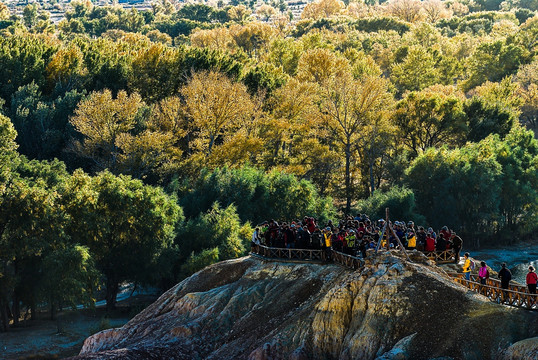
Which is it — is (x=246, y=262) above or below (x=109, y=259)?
above

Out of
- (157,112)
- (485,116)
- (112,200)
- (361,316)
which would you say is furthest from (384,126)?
(361,316)

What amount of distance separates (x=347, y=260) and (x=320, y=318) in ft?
12.1

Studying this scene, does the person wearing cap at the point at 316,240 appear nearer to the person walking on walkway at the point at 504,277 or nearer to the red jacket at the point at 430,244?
the red jacket at the point at 430,244

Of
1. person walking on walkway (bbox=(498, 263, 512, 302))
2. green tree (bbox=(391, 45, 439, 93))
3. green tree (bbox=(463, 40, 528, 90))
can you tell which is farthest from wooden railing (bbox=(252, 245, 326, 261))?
green tree (bbox=(463, 40, 528, 90))

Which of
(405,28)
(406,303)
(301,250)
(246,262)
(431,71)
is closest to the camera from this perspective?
(406,303)

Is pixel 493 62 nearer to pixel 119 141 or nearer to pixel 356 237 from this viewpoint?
pixel 119 141

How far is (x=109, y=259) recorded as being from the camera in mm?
60375

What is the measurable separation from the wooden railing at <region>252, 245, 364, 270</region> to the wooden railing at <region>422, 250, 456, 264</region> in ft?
12.3

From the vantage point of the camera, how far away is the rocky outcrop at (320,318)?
2983 centimetres

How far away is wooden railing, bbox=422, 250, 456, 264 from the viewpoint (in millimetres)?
37094

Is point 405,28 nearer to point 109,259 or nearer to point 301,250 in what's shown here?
point 109,259

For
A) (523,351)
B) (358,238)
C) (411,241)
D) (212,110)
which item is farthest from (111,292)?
(523,351)

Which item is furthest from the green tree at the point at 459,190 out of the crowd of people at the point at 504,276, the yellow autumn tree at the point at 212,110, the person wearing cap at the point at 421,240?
the crowd of people at the point at 504,276

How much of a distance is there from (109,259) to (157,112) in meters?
22.2
